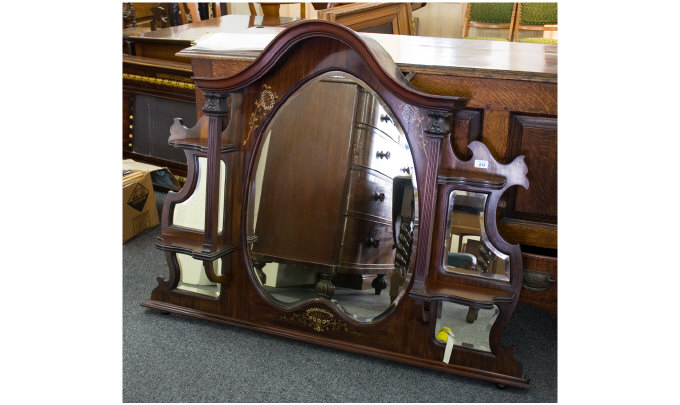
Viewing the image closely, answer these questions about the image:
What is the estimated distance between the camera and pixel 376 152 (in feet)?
5.84

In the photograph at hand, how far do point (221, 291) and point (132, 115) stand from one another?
171 cm

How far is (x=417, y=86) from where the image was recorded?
1781mm

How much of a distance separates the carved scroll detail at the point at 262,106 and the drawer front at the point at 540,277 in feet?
2.72

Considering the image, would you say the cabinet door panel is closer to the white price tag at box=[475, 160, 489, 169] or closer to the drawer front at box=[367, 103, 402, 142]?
the white price tag at box=[475, 160, 489, 169]

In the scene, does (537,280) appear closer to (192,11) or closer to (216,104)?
(216,104)

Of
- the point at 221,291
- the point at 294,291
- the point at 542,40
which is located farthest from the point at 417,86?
the point at 542,40

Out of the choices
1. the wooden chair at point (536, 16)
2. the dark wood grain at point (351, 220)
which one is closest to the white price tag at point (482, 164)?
the dark wood grain at point (351, 220)

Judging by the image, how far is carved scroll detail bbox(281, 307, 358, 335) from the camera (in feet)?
6.12

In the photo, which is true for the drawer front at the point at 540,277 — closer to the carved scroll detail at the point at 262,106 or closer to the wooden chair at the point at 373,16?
the carved scroll detail at the point at 262,106

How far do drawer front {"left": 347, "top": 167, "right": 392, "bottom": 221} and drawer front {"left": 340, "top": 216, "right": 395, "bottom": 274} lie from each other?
0.09 ft

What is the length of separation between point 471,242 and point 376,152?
1.15 ft

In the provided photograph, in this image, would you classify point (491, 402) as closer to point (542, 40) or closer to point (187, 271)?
point (187, 271)

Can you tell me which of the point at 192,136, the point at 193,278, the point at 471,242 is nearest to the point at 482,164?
the point at 471,242

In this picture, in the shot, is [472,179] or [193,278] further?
[193,278]
